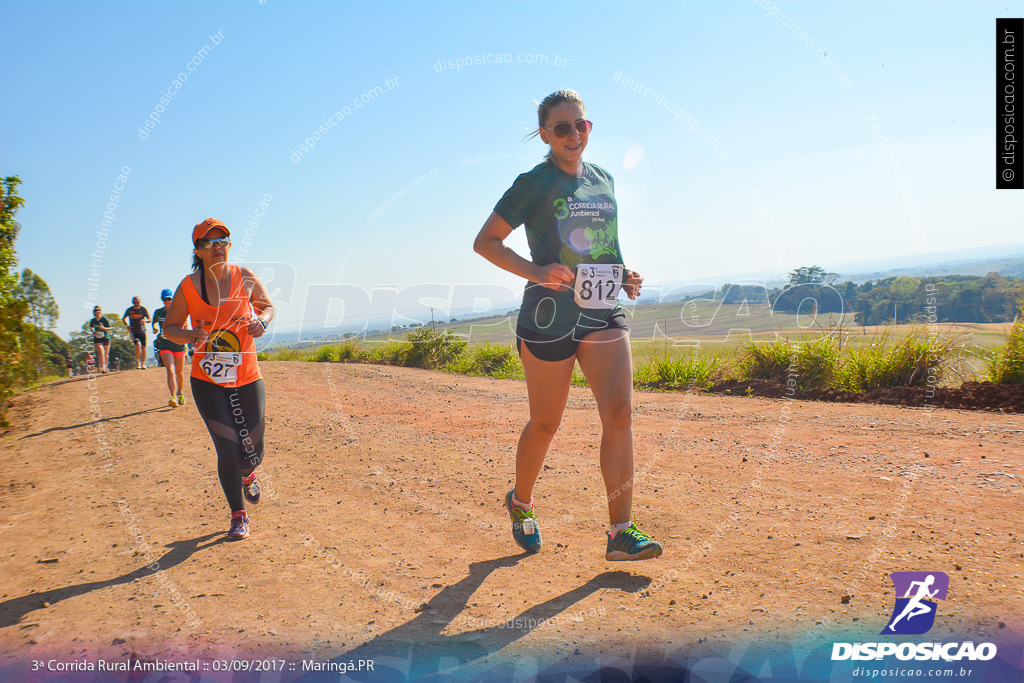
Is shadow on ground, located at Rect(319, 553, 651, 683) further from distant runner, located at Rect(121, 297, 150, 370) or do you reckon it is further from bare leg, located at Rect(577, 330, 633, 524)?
distant runner, located at Rect(121, 297, 150, 370)

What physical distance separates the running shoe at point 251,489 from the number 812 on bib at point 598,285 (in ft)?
9.26

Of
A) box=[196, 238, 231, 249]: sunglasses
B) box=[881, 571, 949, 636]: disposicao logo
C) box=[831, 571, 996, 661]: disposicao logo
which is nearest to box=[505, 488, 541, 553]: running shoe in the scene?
box=[831, 571, 996, 661]: disposicao logo

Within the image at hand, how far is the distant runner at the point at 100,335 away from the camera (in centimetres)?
1399

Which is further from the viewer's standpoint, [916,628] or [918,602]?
[918,602]

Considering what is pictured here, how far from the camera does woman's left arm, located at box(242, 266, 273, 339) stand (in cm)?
399

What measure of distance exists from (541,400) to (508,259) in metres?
0.76

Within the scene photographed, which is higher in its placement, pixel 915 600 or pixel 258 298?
pixel 258 298

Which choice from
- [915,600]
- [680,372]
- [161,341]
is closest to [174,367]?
[161,341]

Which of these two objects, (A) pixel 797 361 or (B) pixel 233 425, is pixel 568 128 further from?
(A) pixel 797 361

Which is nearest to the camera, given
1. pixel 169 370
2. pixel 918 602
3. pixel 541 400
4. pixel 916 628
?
pixel 916 628

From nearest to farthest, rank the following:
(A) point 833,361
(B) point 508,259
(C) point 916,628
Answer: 1. (C) point 916,628
2. (B) point 508,259
3. (A) point 833,361

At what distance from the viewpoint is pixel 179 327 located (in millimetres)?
3822

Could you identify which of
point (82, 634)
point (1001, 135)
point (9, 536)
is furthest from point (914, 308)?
point (9, 536)

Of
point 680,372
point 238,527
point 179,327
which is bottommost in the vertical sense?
point 238,527
